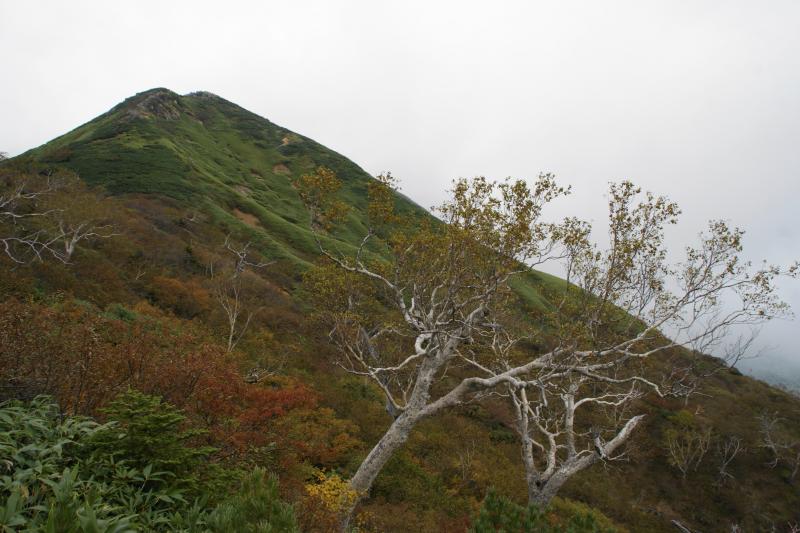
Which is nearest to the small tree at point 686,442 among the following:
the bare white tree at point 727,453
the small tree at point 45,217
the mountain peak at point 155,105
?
the bare white tree at point 727,453

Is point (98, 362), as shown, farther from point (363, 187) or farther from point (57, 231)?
point (363, 187)

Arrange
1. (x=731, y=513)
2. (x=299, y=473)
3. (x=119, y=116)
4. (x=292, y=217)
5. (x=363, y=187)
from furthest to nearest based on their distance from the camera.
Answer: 1. (x=363, y=187)
2. (x=119, y=116)
3. (x=292, y=217)
4. (x=731, y=513)
5. (x=299, y=473)

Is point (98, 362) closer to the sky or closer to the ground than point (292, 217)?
closer to the ground

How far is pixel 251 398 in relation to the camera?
1482 cm

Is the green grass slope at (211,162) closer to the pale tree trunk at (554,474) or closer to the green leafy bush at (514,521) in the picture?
the pale tree trunk at (554,474)

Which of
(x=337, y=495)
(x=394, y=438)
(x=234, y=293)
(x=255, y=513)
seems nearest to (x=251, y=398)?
(x=337, y=495)

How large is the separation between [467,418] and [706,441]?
19.5 meters

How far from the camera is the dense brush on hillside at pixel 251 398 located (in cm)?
729

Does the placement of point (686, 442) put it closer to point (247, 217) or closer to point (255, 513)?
point (255, 513)

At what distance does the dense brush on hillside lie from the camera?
7285 millimetres

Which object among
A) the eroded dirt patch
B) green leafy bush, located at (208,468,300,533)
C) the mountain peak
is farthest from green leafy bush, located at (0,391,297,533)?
the mountain peak

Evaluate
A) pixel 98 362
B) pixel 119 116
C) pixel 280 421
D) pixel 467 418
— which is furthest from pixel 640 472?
pixel 119 116

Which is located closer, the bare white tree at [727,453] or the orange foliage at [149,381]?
the orange foliage at [149,381]

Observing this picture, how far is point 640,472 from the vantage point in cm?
3020
